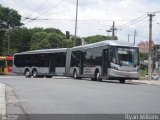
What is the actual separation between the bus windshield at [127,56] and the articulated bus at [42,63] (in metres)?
12.1

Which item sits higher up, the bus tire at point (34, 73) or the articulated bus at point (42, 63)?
the articulated bus at point (42, 63)

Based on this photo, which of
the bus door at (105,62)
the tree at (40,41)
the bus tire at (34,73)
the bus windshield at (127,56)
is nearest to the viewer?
the bus windshield at (127,56)

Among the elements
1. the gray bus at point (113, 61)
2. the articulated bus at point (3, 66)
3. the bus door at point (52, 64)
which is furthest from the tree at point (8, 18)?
the gray bus at point (113, 61)

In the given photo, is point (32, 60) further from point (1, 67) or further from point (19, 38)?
point (19, 38)

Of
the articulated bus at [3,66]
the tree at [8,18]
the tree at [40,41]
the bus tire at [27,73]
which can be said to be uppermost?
the tree at [8,18]

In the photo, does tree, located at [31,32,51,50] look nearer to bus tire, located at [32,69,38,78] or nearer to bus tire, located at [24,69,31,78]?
bus tire, located at [24,69,31,78]

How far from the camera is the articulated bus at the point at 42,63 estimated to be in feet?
154

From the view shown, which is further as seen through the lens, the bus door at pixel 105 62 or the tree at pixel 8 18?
the tree at pixel 8 18

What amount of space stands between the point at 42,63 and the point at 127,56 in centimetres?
1577

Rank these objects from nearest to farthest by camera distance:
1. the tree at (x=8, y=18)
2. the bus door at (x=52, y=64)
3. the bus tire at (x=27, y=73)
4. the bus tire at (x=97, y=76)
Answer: the bus tire at (x=97, y=76)
the bus door at (x=52, y=64)
the bus tire at (x=27, y=73)
the tree at (x=8, y=18)

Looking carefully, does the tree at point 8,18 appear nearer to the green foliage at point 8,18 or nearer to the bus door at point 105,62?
the green foliage at point 8,18

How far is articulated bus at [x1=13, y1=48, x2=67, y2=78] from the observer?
4688cm

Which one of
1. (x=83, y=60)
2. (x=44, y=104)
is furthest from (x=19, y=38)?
(x=44, y=104)

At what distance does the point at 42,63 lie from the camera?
48969mm
